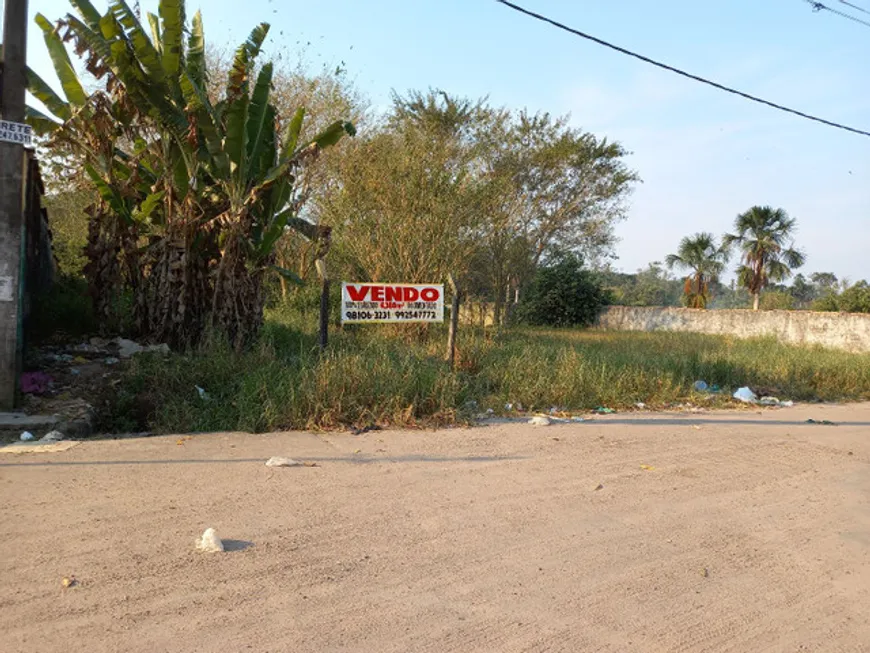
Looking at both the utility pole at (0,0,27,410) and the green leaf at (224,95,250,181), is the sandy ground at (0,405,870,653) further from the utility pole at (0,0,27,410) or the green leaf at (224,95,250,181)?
the green leaf at (224,95,250,181)

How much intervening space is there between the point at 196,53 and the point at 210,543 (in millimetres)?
8297

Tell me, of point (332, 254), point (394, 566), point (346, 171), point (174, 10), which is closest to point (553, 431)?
point (394, 566)

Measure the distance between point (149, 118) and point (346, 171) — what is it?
621 cm

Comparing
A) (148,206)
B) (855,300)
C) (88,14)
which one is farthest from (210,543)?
(855,300)

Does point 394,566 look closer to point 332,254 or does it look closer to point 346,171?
point 332,254

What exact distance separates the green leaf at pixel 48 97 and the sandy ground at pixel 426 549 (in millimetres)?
5941

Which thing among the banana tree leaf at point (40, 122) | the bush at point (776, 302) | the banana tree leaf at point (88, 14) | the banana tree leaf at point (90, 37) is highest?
the banana tree leaf at point (88, 14)

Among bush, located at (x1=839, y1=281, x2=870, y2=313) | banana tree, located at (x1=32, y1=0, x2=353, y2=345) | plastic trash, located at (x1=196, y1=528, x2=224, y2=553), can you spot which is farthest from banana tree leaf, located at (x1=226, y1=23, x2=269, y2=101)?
bush, located at (x1=839, y1=281, x2=870, y2=313)

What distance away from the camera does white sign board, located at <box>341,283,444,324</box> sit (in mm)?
9203

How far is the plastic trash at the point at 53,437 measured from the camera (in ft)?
20.3

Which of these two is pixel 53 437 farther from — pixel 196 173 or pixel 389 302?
pixel 196 173

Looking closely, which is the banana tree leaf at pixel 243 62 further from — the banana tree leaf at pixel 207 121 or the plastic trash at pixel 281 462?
the plastic trash at pixel 281 462

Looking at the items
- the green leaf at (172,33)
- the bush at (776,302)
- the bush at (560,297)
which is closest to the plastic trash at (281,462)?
the green leaf at (172,33)

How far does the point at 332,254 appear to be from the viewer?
49.8ft
